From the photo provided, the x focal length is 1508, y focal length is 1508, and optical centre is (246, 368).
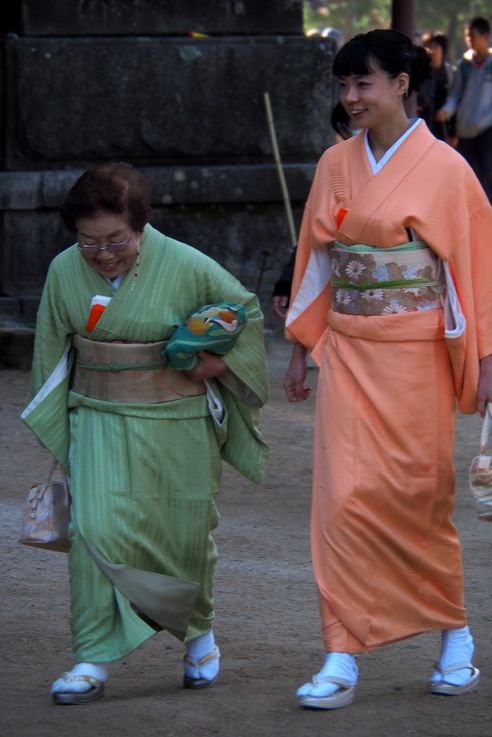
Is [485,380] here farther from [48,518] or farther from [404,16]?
[404,16]

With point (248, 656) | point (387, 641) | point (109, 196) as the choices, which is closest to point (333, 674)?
point (387, 641)

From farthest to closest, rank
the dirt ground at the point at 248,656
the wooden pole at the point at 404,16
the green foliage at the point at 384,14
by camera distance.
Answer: the green foliage at the point at 384,14
the wooden pole at the point at 404,16
the dirt ground at the point at 248,656

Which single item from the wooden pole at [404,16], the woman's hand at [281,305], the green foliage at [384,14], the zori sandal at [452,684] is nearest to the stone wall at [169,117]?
the wooden pole at [404,16]

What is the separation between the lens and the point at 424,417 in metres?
3.86

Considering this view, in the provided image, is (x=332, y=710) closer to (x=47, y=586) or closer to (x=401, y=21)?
(x=47, y=586)

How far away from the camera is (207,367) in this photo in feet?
12.6

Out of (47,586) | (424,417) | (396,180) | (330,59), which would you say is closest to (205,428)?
(424,417)

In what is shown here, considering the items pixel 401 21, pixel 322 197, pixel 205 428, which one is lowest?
pixel 205 428

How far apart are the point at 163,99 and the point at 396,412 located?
Answer: 16.8 feet

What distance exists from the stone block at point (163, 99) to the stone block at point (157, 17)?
0.06 metres

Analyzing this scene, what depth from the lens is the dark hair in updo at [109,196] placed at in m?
3.68

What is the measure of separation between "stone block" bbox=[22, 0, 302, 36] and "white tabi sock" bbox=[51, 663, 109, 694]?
5.31 m

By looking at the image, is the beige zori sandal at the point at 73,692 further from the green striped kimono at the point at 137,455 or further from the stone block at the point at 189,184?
the stone block at the point at 189,184

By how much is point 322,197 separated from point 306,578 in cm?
160
